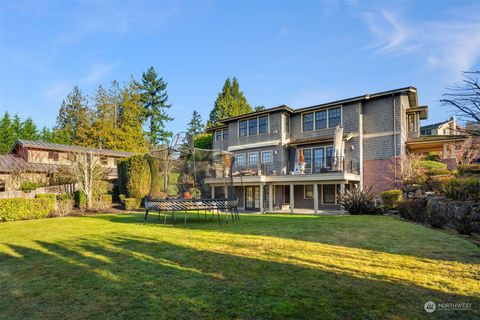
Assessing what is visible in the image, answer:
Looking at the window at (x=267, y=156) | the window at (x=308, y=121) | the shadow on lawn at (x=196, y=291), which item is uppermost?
the window at (x=308, y=121)

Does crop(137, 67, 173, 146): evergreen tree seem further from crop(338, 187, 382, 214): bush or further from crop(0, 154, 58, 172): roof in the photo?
crop(338, 187, 382, 214): bush

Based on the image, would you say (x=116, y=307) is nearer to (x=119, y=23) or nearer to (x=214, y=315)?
(x=214, y=315)

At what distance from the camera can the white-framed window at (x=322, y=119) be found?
19.5m

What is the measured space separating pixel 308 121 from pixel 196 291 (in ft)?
62.6

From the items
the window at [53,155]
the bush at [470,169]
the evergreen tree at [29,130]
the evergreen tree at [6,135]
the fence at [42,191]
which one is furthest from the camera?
the evergreen tree at [29,130]

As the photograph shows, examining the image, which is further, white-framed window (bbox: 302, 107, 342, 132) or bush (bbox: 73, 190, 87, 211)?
white-framed window (bbox: 302, 107, 342, 132)

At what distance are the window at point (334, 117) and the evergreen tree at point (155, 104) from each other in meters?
31.2

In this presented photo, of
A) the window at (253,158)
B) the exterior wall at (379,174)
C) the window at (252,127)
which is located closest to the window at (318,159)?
the exterior wall at (379,174)

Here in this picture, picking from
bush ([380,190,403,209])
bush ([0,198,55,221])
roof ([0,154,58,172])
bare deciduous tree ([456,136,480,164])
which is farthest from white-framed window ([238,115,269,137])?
roof ([0,154,58,172])

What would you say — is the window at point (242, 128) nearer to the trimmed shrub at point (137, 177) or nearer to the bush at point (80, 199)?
the trimmed shrub at point (137, 177)

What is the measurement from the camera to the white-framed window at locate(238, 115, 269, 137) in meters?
22.3

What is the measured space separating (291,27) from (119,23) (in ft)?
28.0

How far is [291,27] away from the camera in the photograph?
14273 millimetres

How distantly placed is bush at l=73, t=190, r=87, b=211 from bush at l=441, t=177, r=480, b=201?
61.5 ft
